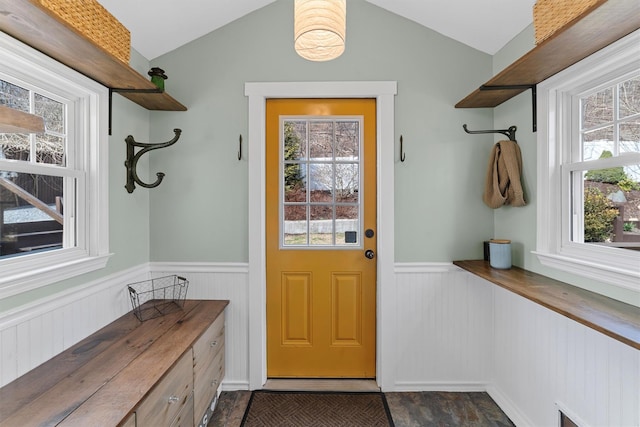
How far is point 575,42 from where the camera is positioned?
52.9 inches

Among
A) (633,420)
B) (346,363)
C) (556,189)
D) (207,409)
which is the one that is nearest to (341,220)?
(346,363)

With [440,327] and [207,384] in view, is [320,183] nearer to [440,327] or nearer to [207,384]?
[440,327]

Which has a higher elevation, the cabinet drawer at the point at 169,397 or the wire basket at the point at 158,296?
the wire basket at the point at 158,296

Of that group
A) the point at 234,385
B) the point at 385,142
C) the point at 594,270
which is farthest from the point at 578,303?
the point at 234,385

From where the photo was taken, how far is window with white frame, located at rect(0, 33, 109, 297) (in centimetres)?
134

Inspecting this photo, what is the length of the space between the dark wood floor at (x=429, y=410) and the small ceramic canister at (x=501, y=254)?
93cm

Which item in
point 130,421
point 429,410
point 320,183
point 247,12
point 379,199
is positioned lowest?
point 429,410

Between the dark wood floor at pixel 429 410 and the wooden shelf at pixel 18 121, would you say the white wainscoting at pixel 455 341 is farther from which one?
the wooden shelf at pixel 18 121

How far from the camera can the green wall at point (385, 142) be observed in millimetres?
2236

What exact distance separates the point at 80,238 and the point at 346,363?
1878mm

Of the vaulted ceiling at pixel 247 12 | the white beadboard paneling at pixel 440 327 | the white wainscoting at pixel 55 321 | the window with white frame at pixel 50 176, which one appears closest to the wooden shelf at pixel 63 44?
the window with white frame at pixel 50 176

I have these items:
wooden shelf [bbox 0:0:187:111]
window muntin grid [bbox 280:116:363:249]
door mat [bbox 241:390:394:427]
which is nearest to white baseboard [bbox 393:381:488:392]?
door mat [bbox 241:390:394:427]

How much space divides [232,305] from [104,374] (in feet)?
3.38

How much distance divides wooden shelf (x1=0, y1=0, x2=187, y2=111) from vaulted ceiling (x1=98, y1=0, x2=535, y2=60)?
0.39m
